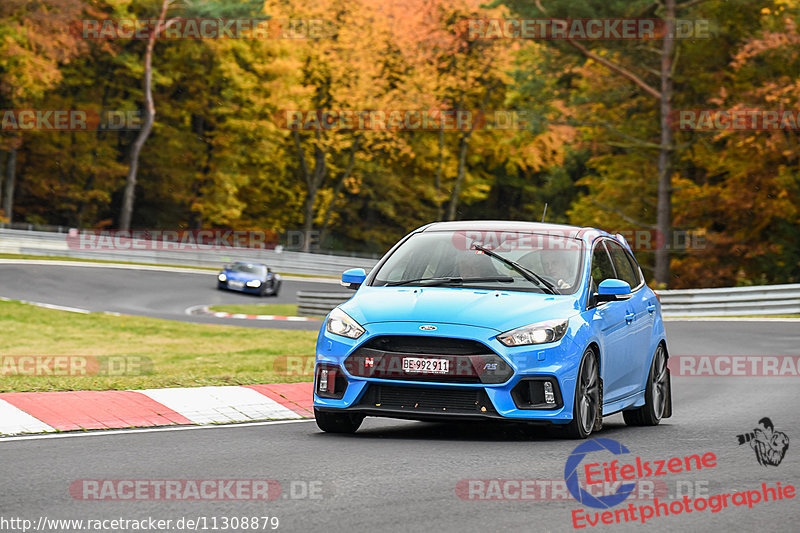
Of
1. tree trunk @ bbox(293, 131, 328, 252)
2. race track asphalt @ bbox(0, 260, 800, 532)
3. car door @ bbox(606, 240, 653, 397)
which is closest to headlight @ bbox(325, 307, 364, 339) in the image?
race track asphalt @ bbox(0, 260, 800, 532)

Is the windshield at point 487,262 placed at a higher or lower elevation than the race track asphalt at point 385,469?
higher

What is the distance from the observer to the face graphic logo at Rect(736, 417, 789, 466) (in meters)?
8.45

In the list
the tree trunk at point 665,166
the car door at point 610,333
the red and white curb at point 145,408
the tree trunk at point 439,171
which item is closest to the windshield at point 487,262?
the car door at point 610,333

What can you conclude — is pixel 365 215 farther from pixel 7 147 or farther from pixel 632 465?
pixel 632 465

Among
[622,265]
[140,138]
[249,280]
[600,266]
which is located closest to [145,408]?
[600,266]

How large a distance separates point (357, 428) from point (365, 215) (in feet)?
211

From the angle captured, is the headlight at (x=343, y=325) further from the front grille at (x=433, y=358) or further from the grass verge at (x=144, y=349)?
the grass verge at (x=144, y=349)

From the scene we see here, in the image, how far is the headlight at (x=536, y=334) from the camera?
8719 millimetres

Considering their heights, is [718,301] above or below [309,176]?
below

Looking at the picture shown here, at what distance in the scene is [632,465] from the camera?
26.1 ft

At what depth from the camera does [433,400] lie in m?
8.77

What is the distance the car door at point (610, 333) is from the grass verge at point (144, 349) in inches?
161

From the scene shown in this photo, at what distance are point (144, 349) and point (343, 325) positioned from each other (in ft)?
41.8

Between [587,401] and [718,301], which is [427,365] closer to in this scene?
[587,401]
